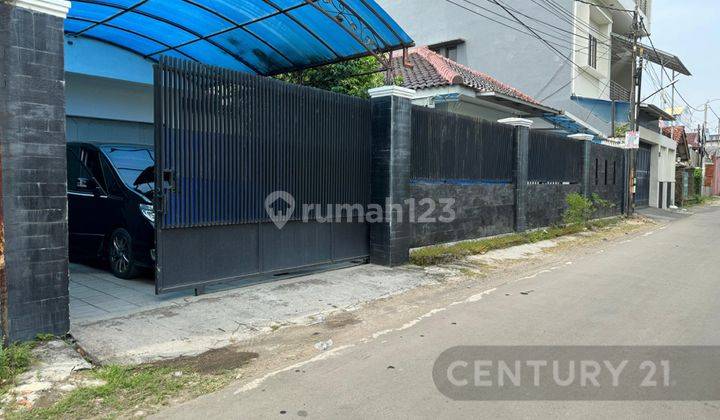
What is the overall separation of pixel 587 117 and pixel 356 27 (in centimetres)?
1802

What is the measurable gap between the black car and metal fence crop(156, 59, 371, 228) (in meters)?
1.01

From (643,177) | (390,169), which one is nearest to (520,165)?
(390,169)

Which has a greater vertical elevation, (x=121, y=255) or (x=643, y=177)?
(x=643, y=177)

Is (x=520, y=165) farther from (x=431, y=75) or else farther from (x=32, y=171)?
(x=32, y=171)

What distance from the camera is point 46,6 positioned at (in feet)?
14.6

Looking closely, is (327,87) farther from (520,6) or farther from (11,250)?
(520,6)

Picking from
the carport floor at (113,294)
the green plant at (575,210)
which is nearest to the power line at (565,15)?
the green plant at (575,210)

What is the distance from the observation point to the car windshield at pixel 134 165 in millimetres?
7121

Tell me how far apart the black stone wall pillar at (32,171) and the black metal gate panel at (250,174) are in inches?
47.7

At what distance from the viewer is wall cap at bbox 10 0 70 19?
4.33 meters

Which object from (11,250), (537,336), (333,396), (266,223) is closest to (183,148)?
(266,223)

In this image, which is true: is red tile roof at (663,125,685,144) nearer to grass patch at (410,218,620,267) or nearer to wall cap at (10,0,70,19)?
grass patch at (410,218,620,267)

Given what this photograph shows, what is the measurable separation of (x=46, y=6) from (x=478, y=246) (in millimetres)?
8378

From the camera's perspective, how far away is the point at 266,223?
6984 millimetres
